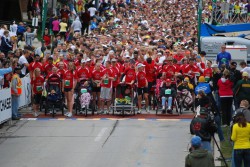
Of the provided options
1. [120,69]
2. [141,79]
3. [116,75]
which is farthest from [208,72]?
[116,75]

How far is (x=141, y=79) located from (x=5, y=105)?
17.6 feet

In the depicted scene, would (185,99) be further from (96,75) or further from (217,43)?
(217,43)

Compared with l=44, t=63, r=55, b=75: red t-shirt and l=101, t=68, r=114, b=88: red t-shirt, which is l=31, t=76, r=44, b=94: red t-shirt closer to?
l=44, t=63, r=55, b=75: red t-shirt

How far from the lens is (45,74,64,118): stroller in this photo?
1132 inches

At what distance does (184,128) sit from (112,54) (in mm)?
5767

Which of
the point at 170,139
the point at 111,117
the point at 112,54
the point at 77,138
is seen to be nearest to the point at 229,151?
the point at 170,139

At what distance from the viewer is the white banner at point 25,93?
A: 99.4 ft

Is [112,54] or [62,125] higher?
[112,54]

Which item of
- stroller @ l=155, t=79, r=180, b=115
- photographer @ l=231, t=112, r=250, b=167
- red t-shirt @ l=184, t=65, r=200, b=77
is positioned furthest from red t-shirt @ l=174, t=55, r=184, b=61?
photographer @ l=231, t=112, r=250, b=167

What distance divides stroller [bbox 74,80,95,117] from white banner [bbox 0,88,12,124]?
8.58ft

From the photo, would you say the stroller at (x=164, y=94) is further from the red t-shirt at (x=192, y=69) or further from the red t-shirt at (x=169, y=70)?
the red t-shirt at (x=192, y=69)

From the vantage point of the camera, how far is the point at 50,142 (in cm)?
2480

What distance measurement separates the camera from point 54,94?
2877 centimetres

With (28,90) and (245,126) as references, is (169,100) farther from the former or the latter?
(245,126)
